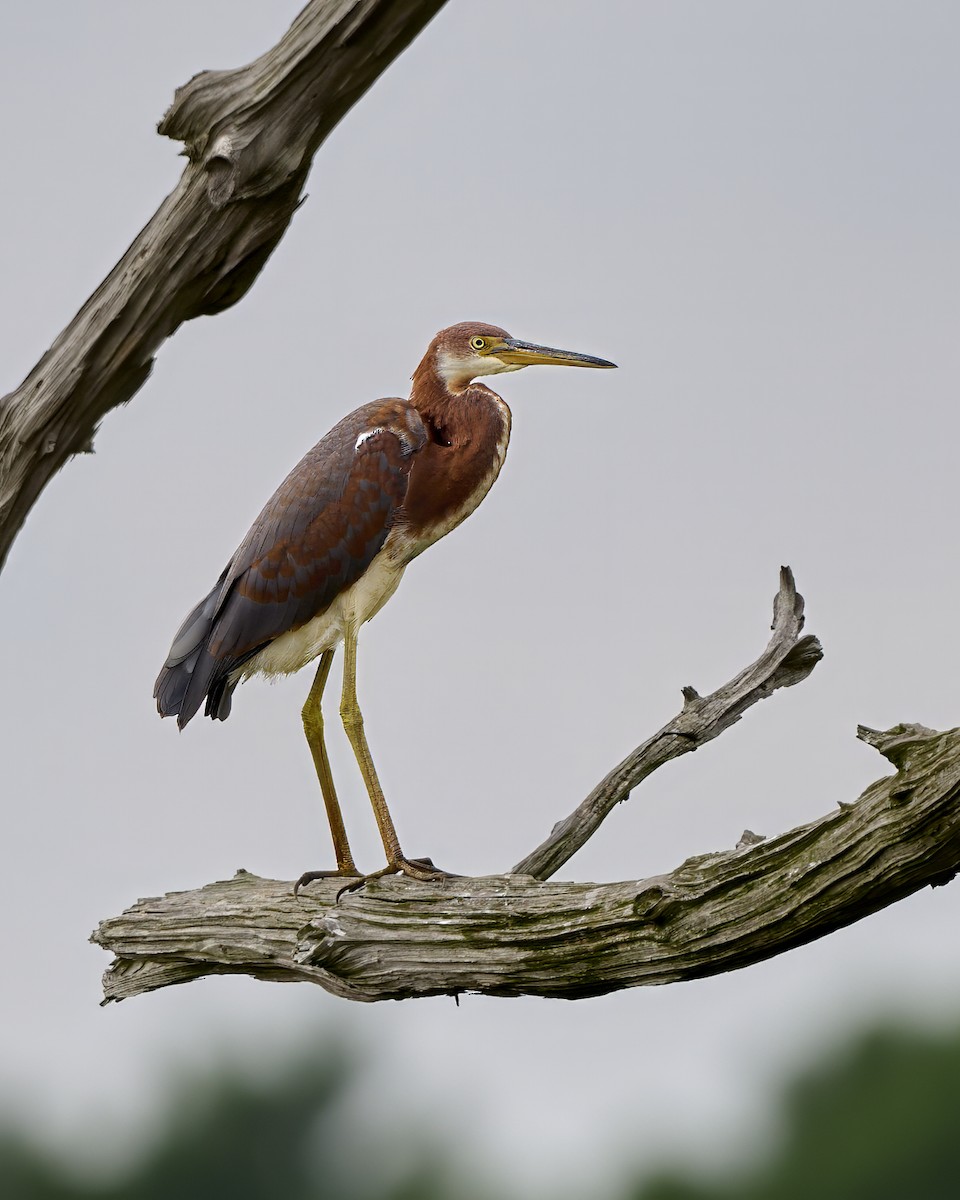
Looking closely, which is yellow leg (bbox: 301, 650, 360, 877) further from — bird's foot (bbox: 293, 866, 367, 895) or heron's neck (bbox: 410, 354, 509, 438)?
heron's neck (bbox: 410, 354, 509, 438)

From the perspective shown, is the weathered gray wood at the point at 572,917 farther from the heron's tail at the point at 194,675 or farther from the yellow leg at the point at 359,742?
the heron's tail at the point at 194,675

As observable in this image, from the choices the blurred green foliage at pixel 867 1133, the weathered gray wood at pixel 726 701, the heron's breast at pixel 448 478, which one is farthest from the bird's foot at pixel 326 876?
the blurred green foliage at pixel 867 1133

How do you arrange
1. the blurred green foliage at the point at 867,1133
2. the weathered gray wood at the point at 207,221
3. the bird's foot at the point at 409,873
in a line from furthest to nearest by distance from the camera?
the blurred green foliage at the point at 867,1133, the bird's foot at the point at 409,873, the weathered gray wood at the point at 207,221

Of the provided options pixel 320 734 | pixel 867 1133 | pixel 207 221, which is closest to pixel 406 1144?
pixel 867 1133

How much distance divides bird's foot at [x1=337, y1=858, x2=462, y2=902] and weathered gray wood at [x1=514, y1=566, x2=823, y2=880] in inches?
13.9

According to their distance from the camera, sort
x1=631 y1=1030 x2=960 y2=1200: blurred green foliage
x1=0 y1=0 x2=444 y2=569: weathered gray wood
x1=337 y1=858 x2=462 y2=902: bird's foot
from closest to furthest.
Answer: x1=0 y1=0 x2=444 y2=569: weathered gray wood
x1=337 y1=858 x2=462 y2=902: bird's foot
x1=631 y1=1030 x2=960 y2=1200: blurred green foliage

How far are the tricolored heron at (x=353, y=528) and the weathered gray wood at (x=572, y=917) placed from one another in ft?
1.70

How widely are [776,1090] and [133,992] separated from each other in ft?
74.3

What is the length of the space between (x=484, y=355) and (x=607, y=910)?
2.47 metres

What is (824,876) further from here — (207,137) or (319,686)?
(319,686)

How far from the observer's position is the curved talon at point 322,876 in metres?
6.42

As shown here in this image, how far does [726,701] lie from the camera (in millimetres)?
6523

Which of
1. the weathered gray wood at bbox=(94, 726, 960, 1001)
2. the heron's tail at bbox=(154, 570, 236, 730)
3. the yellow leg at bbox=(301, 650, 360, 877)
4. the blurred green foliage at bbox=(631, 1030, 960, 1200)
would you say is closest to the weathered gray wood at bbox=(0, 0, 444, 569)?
the weathered gray wood at bbox=(94, 726, 960, 1001)

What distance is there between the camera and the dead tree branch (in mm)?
4465
